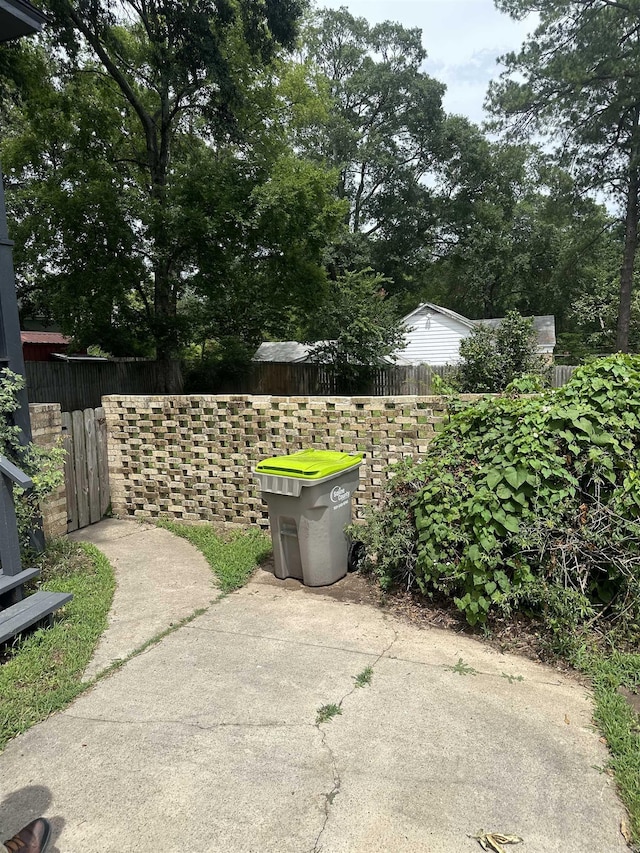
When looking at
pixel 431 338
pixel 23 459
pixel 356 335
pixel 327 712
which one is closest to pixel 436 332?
pixel 431 338

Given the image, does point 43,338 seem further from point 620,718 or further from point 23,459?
point 620,718

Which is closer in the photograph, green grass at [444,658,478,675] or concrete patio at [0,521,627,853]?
concrete patio at [0,521,627,853]

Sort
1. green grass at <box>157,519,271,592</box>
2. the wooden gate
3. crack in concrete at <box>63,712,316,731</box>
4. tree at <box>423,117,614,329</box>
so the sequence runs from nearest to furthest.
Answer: crack in concrete at <box>63,712,316,731</box>, green grass at <box>157,519,271,592</box>, the wooden gate, tree at <box>423,117,614,329</box>

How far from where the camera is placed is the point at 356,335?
16.9 m

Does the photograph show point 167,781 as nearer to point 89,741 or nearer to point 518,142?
point 89,741

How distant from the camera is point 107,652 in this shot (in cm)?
354

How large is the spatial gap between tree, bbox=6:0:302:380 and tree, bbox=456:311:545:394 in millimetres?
7533

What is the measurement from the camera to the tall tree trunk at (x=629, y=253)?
861 inches

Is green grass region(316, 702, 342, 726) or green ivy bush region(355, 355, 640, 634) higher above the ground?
green ivy bush region(355, 355, 640, 634)

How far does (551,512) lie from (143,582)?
10.8 feet

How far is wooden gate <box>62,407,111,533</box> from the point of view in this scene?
6.16 metres

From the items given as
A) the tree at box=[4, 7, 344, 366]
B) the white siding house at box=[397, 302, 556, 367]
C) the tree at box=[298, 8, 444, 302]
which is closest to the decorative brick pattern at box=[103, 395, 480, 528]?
the tree at box=[4, 7, 344, 366]

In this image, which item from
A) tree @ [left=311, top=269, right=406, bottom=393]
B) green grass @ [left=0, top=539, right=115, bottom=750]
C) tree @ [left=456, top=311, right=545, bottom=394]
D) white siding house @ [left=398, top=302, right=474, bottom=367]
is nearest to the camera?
green grass @ [left=0, top=539, right=115, bottom=750]

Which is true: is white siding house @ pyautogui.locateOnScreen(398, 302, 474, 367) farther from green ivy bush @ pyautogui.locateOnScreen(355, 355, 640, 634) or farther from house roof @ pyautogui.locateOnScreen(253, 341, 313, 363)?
green ivy bush @ pyautogui.locateOnScreen(355, 355, 640, 634)
